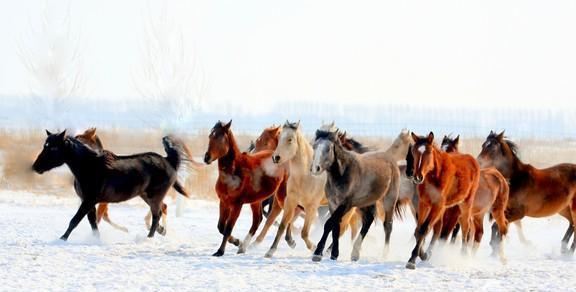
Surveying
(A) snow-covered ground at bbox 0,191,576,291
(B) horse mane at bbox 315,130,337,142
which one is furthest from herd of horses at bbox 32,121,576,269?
(A) snow-covered ground at bbox 0,191,576,291

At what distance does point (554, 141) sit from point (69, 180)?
26.1 meters

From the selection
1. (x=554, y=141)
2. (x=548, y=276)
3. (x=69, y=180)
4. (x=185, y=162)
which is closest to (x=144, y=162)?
(x=185, y=162)

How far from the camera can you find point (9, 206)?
20.8 metres

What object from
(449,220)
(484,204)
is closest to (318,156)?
(449,220)

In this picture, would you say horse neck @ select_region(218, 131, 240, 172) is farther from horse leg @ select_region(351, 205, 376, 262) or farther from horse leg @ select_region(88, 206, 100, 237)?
horse leg @ select_region(88, 206, 100, 237)

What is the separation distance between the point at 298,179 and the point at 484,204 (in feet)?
8.93

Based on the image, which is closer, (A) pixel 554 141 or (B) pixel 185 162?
(B) pixel 185 162

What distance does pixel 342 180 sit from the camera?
1091 centimetres

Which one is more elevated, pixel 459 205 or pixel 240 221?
pixel 459 205

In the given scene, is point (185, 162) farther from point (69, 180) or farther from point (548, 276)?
point (69, 180)

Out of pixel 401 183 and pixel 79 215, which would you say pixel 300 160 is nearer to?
pixel 401 183

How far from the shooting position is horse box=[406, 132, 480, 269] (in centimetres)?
1030

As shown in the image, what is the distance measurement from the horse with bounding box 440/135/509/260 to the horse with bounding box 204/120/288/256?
250 cm

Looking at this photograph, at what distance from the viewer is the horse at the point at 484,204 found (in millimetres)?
11500
